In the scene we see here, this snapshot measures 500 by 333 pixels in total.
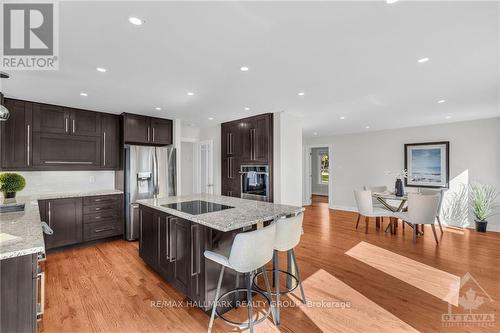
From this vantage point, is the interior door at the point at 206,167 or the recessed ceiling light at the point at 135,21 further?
the interior door at the point at 206,167

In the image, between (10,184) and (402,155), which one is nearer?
(10,184)

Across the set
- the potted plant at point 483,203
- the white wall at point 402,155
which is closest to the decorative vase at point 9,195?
the white wall at point 402,155

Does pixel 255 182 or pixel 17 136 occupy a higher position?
pixel 17 136

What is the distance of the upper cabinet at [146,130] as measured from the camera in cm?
438

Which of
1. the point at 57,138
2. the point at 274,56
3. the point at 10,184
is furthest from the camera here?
the point at 57,138

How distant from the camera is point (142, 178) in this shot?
430cm

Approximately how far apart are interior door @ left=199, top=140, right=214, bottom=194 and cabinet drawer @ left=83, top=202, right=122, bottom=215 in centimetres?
202

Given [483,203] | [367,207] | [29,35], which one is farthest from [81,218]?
[483,203]

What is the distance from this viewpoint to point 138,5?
1466 mm

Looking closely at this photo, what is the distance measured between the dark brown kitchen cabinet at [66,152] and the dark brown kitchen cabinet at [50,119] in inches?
3.5

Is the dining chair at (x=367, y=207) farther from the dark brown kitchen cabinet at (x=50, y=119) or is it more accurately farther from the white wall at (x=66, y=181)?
the dark brown kitchen cabinet at (x=50, y=119)

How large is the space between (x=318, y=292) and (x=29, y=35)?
339 centimetres

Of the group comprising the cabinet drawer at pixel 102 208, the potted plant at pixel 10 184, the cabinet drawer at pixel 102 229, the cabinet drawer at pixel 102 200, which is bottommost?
the cabinet drawer at pixel 102 229

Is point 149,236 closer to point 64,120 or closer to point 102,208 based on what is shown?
point 102,208
